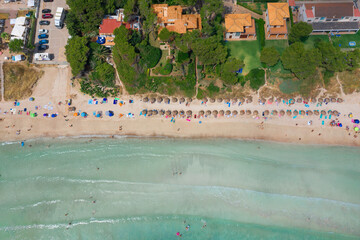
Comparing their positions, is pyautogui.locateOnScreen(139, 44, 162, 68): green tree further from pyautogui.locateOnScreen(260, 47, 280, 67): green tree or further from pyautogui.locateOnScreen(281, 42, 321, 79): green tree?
pyautogui.locateOnScreen(281, 42, 321, 79): green tree

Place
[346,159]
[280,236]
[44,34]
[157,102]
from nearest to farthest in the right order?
[280,236]
[346,159]
[157,102]
[44,34]

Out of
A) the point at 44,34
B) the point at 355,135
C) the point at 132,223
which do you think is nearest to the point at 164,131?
the point at 132,223

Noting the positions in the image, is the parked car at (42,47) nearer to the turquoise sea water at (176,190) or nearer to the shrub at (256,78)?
the turquoise sea water at (176,190)

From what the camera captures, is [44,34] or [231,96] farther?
[44,34]

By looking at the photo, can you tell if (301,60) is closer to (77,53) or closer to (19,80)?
(77,53)

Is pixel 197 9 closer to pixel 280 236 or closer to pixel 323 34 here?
pixel 323 34

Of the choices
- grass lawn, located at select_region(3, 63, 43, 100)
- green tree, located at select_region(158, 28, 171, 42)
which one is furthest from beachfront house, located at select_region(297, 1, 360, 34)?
grass lawn, located at select_region(3, 63, 43, 100)
